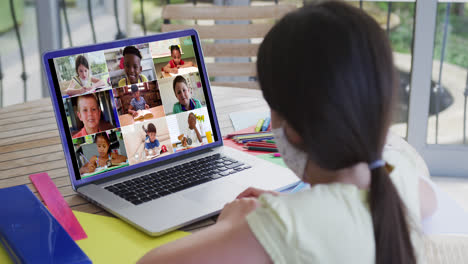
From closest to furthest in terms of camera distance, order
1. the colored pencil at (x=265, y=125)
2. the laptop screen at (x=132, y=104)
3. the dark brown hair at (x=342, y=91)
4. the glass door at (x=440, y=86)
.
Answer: the dark brown hair at (x=342, y=91) → the laptop screen at (x=132, y=104) → the colored pencil at (x=265, y=125) → the glass door at (x=440, y=86)

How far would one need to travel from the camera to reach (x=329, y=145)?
26.1 inches

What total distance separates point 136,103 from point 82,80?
0.13 m

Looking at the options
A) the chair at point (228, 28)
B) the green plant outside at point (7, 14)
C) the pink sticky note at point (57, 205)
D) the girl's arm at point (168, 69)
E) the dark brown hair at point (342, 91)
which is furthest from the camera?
the green plant outside at point (7, 14)

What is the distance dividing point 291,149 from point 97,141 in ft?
1.56

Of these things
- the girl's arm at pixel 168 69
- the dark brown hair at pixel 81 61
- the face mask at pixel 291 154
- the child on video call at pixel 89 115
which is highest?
the dark brown hair at pixel 81 61

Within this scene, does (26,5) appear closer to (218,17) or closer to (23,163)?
(218,17)

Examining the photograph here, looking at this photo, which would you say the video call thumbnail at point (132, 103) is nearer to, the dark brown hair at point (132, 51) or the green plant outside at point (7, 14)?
the dark brown hair at point (132, 51)

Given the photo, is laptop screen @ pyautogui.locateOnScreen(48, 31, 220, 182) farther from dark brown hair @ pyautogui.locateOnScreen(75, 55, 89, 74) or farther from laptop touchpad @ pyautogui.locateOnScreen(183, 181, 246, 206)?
laptop touchpad @ pyautogui.locateOnScreen(183, 181, 246, 206)

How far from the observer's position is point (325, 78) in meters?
0.64

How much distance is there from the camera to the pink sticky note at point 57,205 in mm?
929

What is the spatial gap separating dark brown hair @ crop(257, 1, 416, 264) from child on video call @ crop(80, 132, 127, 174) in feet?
1.68

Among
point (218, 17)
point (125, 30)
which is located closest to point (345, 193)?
point (218, 17)

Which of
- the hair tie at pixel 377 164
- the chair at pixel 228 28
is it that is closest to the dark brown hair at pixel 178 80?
the hair tie at pixel 377 164

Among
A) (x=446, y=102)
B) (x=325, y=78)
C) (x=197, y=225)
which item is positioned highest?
(x=325, y=78)
